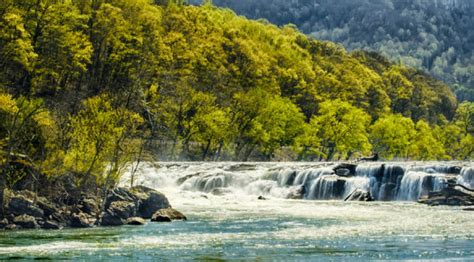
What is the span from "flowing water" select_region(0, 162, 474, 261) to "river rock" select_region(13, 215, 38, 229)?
1769mm

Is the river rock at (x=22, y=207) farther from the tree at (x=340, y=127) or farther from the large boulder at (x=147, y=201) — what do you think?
the tree at (x=340, y=127)

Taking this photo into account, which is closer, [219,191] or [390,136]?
[219,191]

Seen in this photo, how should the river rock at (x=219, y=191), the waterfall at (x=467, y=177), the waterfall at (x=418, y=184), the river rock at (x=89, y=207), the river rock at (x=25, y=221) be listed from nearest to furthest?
1. the river rock at (x=25, y=221)
2. the river rock at (x=89, y=207)
3. the waterfall at (x=467, y=177)
4. the waterfall at (x=418, y=184)
5. the river rock at (x=219, y=191)

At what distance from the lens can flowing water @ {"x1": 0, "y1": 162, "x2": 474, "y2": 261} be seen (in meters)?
37.0

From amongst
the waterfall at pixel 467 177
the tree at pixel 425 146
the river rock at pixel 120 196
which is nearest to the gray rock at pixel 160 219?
the river rock at pixel 120 196

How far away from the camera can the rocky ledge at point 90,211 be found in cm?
4694

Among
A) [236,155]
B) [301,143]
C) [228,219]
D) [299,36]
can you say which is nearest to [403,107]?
[299,36]

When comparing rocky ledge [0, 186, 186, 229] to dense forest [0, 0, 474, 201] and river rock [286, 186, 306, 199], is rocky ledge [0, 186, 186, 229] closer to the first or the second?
dense forest [0, 0, 474, 201]

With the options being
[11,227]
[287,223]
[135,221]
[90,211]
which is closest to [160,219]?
[135,221]

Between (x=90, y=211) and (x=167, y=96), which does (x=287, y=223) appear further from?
(x=167, y=96)

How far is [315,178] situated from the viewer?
83250 mm

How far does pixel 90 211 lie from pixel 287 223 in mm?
13280

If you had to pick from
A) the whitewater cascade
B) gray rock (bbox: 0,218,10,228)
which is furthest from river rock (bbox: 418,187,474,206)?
gray rock (bbox: 0,218,10,228)

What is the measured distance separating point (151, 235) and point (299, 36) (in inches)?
6275
